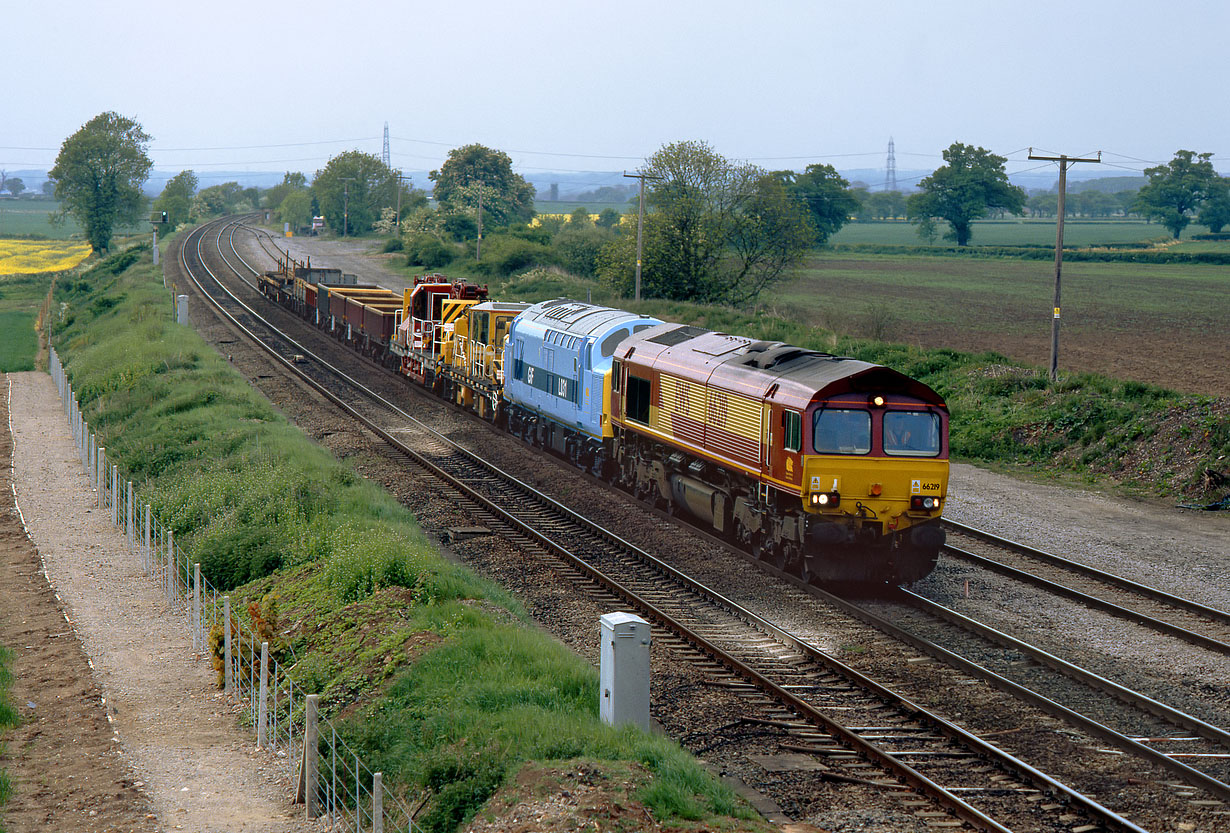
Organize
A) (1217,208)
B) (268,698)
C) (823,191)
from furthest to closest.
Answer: (1217,208), (823,191), (268,698)

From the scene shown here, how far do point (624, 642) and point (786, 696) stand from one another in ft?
10.5

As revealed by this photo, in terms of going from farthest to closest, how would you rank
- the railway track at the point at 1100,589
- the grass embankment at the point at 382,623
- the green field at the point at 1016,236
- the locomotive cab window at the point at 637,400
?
the green field at the point at 1016,236, the locomotive cab window at the point at 637,400, the railway track at the point at 1100,589, the grass embankment at the point at 382,623

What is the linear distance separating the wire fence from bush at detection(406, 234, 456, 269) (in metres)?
65.8

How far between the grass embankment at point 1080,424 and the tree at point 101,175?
91646 mm

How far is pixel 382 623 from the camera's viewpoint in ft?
50.1

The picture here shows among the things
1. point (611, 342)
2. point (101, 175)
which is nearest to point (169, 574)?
point (611, 342)

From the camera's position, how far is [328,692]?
13.9m

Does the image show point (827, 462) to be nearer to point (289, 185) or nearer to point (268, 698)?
point (268, 698)

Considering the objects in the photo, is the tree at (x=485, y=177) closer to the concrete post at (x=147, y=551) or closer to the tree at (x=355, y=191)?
the tree at (x=355, y=191)

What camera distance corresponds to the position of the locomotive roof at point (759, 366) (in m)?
18.9

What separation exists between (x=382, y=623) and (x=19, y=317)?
66.1m

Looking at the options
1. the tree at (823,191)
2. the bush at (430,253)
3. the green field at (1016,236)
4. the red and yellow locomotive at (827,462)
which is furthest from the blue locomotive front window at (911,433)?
the green field at (1016,236)

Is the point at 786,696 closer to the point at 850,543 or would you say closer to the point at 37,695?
the point at 850,543

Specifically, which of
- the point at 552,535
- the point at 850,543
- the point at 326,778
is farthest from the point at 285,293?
the point at 326,778
